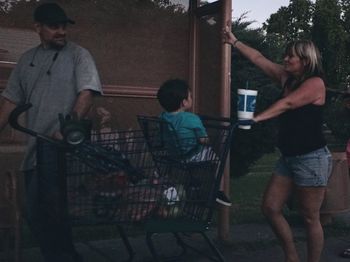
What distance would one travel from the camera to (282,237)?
15.6ft

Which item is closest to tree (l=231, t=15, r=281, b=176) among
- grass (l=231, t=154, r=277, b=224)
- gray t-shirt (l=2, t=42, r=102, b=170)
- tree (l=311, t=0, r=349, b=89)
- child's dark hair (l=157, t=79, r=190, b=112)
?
grass (l=231, t=154, r=277, b=224)

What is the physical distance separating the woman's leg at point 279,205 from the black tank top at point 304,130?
0.27 metres

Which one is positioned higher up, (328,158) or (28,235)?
(328,158)

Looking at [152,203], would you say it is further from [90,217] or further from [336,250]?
[336,250]

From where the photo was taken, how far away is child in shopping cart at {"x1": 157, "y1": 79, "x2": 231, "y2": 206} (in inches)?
156

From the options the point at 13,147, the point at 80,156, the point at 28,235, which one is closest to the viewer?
the point at 80,156

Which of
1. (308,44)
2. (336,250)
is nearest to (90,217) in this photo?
(308,44)

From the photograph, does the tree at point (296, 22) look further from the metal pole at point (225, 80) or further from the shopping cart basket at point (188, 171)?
the shopping cart basket at point (188, 171)

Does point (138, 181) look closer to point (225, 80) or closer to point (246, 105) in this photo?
point (246, 105)

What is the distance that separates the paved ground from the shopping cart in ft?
4.73

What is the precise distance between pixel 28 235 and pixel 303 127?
3.11m

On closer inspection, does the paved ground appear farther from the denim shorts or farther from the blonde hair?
the blonde hair

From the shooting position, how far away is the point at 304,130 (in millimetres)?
4527

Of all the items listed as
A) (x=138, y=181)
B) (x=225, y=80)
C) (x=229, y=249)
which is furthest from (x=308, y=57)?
(x=229, y=249)
